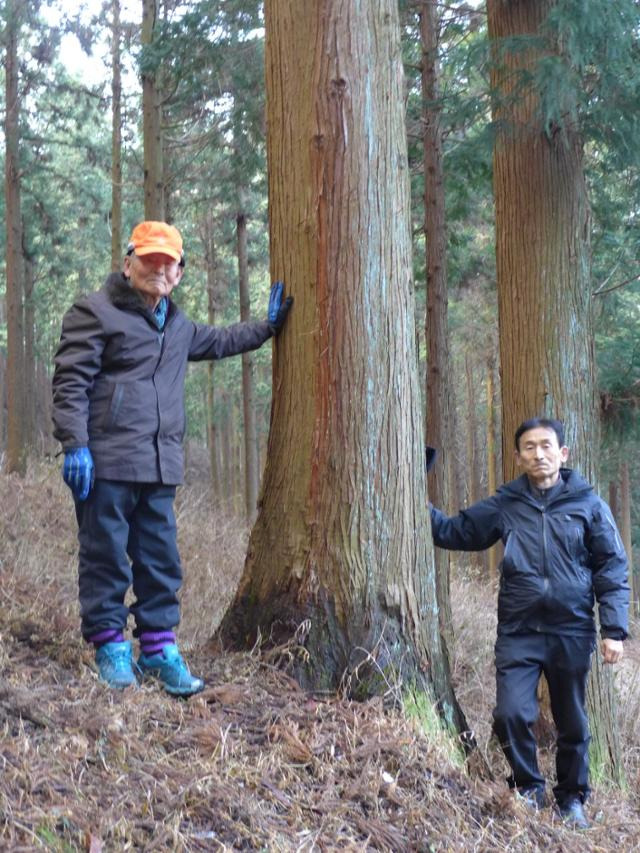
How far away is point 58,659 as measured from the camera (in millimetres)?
4461

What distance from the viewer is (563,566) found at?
474 cm

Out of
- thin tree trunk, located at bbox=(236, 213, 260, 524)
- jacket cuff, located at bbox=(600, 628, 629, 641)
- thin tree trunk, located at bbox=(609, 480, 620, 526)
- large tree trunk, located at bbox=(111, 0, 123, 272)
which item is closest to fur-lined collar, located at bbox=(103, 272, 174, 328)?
jacket cuff, located at bbox=(600, 628, 629, 641)

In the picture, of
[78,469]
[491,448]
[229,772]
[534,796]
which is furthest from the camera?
[491,448]

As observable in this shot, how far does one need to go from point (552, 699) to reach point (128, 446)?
8.89ft

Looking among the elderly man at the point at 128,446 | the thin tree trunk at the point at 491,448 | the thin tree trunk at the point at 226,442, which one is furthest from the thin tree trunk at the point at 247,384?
the elderly man at the point at 128,446

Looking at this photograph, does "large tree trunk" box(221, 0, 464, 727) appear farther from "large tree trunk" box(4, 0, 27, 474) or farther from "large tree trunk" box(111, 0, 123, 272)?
"large tree trunk" box(4, 0, 27, 474)

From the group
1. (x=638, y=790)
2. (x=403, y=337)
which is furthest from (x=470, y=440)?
(x=403, y=337)

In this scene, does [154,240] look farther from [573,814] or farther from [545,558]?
[573,814]

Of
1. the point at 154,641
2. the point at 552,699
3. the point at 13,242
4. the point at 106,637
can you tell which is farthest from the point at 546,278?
the point at 13,242

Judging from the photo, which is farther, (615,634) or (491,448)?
(491,448)

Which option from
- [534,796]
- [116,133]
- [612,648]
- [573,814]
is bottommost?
[573,814]

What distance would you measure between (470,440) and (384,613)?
24.1m

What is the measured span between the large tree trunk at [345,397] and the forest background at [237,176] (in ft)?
6.04

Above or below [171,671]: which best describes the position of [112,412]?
above
